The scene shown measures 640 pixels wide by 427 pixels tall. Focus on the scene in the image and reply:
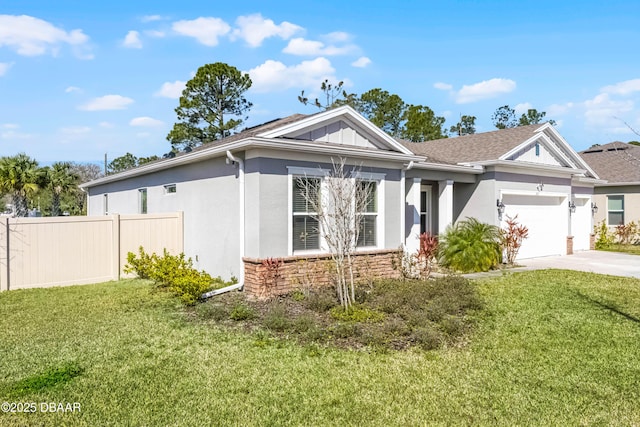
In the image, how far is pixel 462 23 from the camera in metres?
14.8

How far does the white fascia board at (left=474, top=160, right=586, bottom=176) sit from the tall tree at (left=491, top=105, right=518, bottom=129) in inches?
1254

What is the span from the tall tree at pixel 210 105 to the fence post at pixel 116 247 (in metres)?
18.7

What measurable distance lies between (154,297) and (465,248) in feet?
28.9

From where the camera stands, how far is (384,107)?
32.9 metres

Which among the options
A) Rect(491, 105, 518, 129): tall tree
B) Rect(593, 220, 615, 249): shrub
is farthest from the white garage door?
Rect(491, 105, 518, 129): tall tree

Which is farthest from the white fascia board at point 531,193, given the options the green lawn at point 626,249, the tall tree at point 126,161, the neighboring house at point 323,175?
the tall tree at point 126,161

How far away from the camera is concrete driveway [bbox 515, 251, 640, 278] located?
43.7 feet

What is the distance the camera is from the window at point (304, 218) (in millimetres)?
Result: 9836

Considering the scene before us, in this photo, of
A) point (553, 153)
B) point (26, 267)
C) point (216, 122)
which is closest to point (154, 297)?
point (26, 267)

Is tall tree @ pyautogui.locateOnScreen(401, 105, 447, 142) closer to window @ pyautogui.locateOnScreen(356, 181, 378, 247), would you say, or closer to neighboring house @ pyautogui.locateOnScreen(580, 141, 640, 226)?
neighboring house @ pyautogui.locateOnScreen(580, 141, 640, 226)

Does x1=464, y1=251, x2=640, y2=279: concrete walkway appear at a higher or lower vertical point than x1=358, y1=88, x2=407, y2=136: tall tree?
lower

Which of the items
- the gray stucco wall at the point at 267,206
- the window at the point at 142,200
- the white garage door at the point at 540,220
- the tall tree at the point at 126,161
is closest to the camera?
the gray stucco wall at the point at 267,206

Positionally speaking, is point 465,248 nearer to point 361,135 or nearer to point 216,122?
point 361,135

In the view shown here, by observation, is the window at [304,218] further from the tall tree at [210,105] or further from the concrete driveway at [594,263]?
the tall tree at [210,105]
